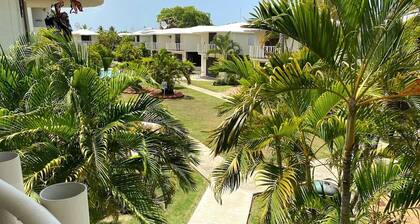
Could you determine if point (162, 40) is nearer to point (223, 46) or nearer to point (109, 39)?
point (109, 39)

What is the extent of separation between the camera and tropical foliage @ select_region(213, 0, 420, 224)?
4035 mm

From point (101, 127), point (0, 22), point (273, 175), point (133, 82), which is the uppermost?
point (0, 22)

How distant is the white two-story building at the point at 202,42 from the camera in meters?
33.6

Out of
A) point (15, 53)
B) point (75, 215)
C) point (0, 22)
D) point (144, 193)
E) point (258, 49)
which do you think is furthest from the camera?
point (258, 49)

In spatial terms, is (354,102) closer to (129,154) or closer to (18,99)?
(129,154)

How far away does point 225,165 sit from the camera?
609cm

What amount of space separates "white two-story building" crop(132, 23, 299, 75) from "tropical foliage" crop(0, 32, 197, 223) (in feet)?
83.7

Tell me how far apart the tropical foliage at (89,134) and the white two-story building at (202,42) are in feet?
83.7

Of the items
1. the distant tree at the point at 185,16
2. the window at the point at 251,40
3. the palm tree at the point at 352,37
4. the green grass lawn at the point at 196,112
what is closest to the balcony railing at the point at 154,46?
the window at the point at 251,40

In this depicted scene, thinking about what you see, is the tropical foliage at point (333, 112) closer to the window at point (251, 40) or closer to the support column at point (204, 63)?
the window at point (251, 40)

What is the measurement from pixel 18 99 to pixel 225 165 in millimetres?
3464

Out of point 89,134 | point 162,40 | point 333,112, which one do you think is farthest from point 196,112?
point 162,40

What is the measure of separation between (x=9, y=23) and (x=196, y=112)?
13.5 meters

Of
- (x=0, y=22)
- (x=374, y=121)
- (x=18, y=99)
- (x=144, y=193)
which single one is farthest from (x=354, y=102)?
(x=0, y=22)
